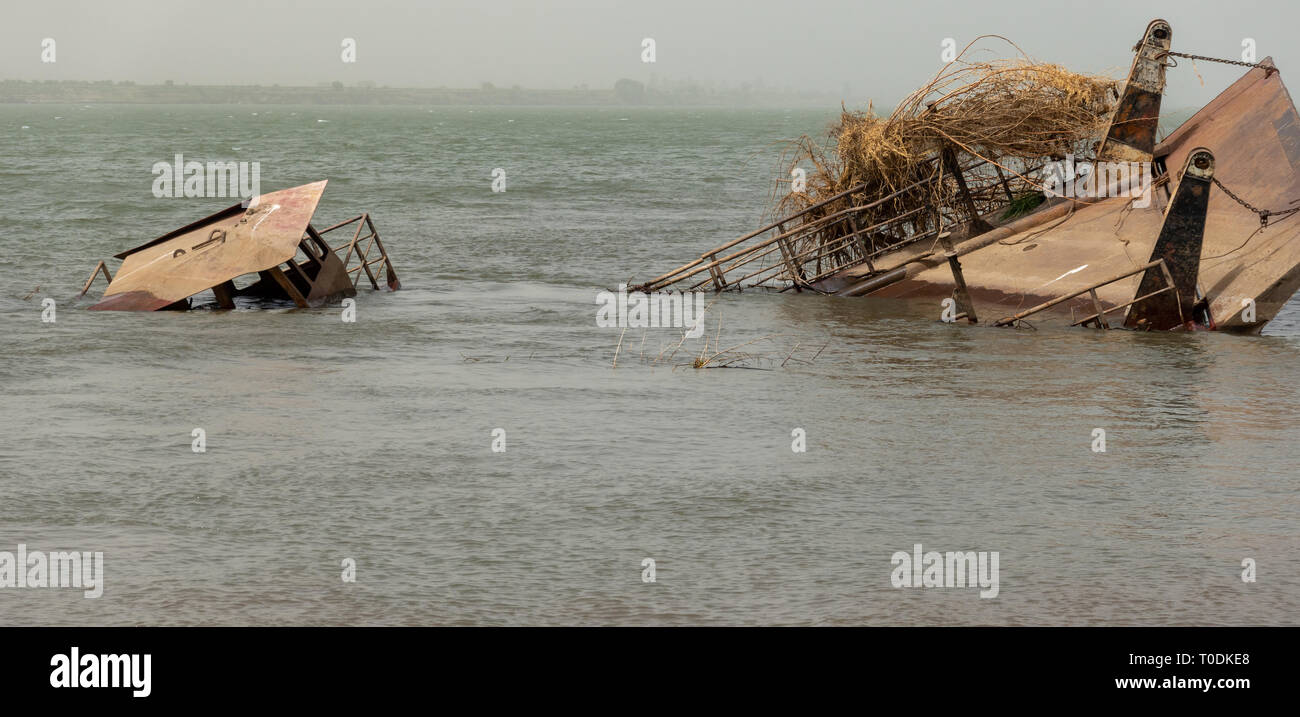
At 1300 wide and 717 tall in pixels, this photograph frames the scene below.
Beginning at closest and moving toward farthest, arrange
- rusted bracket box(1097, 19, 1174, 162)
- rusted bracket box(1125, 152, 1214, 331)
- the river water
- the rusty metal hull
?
1. the river water
2. rusted bracket box(1125, 152, 1214, 331)
3. the rusty metal hull
4. rusted bracket box(1097, 19, 1174, 162)

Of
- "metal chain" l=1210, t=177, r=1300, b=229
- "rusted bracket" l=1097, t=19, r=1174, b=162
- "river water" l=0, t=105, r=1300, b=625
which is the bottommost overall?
"river water" l=0, t=105, r=1300, b=625

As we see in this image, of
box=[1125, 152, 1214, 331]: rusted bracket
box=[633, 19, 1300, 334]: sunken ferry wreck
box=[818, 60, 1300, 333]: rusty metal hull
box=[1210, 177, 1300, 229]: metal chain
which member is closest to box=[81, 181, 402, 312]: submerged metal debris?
box=[633, 19, 1300, 334]: sunken ferry wreck

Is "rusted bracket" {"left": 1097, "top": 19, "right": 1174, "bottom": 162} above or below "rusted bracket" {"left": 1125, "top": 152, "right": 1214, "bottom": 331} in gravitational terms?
above

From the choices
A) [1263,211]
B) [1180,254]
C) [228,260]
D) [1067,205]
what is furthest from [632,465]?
[1067,205]

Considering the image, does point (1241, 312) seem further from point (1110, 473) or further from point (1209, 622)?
point (1209, 622)

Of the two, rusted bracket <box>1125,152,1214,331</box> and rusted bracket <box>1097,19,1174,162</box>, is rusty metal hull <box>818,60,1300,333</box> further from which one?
rusted bracket <box>1097,19,1174,162</box>

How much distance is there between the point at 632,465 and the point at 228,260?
1026 centimetres

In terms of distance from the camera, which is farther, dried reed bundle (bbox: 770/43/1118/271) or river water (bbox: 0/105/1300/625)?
dried reed bundle (bbox: 770/43/1118/271)

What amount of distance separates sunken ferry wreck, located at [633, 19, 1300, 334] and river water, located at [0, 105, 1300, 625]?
654 millimetres

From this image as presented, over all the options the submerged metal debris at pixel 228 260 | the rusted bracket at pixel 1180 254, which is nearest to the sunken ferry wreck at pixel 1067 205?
the rusted bracket at pixel 1180 254

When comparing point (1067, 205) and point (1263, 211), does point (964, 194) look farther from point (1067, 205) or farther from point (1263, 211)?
point (1263, 211)

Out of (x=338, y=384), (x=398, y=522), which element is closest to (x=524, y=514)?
(x=398, y=522)

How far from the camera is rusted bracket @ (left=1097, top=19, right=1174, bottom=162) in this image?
20.4 m

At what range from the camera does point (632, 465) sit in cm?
1214
